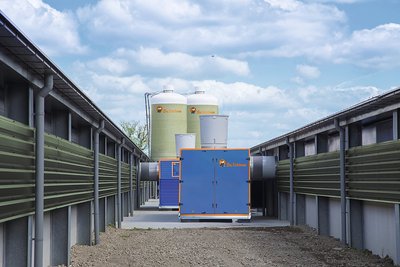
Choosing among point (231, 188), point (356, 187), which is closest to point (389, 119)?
point (356, 187)

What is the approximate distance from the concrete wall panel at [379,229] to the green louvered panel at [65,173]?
575 centimetres

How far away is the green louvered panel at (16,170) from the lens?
7.74m

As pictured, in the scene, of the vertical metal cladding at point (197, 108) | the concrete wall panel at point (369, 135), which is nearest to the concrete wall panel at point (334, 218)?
the concrete wall panel at point (369, 135)

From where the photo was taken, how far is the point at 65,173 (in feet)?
39.0

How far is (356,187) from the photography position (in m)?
14.4

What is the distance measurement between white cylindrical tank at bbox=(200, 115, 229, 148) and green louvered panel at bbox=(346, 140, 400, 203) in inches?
374

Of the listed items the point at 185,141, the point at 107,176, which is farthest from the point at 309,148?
the point at 185,141

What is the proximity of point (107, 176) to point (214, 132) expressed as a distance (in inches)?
258

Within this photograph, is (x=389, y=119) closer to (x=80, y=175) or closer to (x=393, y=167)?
(x=393, y=167)

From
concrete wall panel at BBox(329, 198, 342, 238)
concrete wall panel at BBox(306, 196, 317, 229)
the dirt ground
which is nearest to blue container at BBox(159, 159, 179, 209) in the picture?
concrete wall panel at BBox(306, 196, 317, 229)

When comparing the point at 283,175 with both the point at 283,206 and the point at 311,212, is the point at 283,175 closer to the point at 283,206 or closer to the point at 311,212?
the point at 283,206

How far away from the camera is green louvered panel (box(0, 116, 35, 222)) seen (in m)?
7.74

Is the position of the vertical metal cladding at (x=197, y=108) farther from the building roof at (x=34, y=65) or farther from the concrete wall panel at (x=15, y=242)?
the concrete wall panel at (x=15, y=242)

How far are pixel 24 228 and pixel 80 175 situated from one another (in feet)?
15.1
